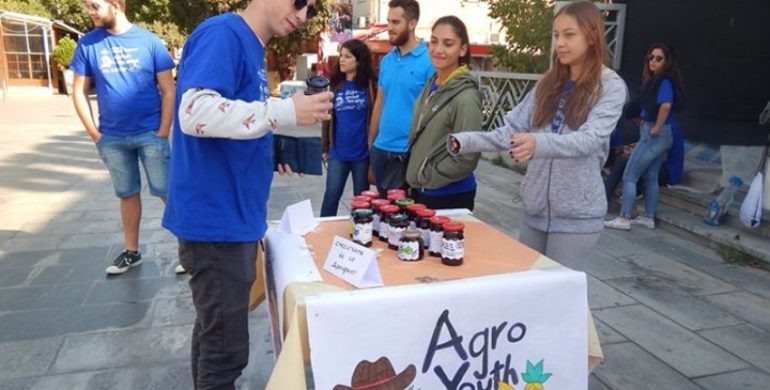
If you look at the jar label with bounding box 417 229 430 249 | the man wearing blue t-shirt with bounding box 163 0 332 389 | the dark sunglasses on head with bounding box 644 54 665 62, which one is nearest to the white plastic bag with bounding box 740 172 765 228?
the dark sunglasses on head with bounding box 644 54 665 62

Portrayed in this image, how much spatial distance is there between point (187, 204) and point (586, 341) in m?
1.32

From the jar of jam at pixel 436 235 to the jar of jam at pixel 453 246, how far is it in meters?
0.04

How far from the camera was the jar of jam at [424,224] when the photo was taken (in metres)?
1.92

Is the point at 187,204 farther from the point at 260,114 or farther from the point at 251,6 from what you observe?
the point at 251,6

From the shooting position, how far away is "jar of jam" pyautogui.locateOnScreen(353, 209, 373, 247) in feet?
6.40

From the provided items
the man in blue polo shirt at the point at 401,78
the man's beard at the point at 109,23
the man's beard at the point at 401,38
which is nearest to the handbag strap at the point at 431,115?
the man in blue polo shirt at the point at 401,78

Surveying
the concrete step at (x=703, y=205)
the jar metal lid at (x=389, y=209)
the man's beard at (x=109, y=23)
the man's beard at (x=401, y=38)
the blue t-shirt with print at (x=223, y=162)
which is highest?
the man's beard at (x=109, y=23)

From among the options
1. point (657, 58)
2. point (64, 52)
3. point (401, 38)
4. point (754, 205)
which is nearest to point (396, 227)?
point (401, 38)

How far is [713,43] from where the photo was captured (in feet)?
22.4

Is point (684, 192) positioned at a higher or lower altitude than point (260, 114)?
lower

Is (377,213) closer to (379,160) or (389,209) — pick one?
(389,209)

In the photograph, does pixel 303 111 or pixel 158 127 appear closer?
pixel 303 111

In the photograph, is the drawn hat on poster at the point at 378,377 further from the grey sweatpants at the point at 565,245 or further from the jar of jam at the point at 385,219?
the grey sweatpants at the point at 565,245

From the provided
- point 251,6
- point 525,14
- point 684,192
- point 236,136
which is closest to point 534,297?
point 236,136
